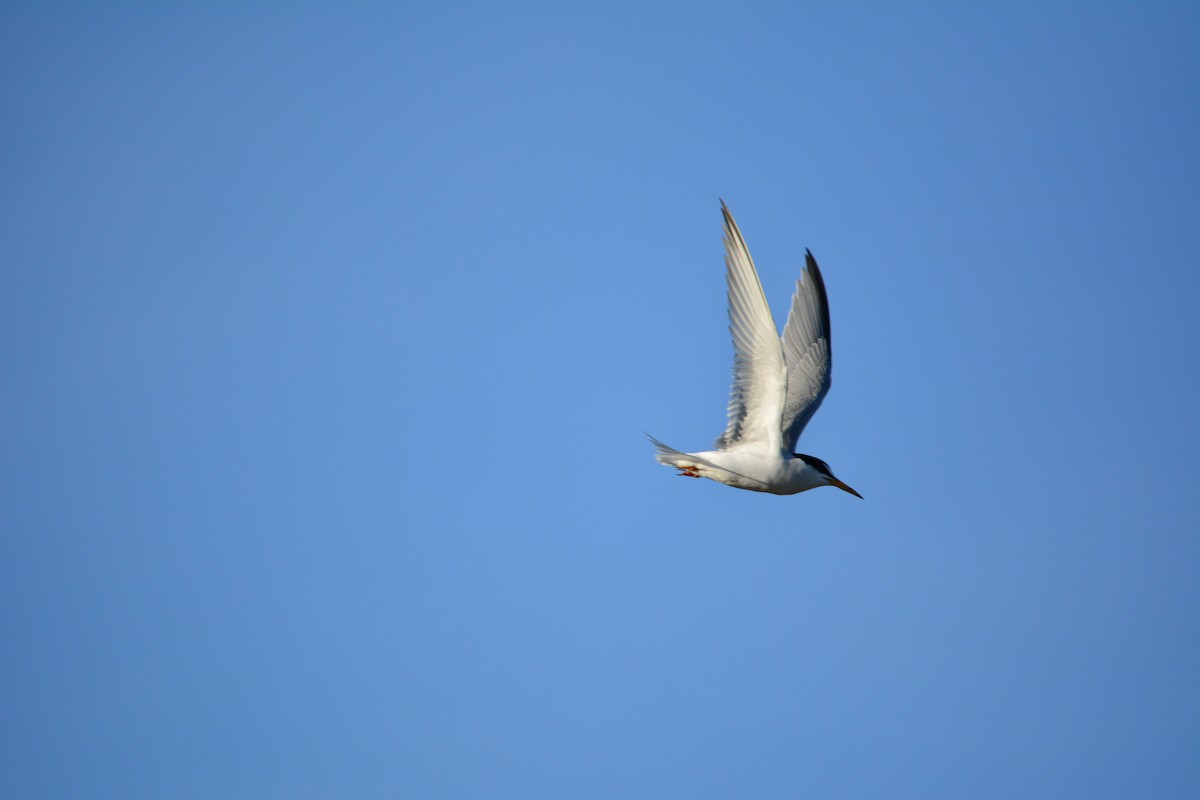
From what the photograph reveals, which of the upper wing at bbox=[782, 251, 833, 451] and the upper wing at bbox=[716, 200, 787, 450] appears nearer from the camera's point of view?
the upper wing at bbox=[716, 200, 787, 450]

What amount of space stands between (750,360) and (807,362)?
4.13 ft

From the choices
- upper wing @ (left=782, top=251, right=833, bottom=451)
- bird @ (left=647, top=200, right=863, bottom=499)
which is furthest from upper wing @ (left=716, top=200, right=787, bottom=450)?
upper wing @ (left=782, top=251, right=833, bottom=451)

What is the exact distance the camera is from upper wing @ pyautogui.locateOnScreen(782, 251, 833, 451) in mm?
13836

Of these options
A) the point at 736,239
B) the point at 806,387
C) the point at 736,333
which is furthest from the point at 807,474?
the point at 736,239

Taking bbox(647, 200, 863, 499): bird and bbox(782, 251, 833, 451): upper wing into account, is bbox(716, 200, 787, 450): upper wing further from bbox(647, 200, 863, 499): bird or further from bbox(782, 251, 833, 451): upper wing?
bbox(782, 251, 833, 451): upper wing

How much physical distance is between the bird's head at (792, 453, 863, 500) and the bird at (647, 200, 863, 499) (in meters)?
0.01

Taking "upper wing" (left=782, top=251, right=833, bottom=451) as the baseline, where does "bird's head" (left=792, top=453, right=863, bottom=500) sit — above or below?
below

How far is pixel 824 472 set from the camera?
555 inches

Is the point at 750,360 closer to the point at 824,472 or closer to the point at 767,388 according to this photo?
the point at 767,388

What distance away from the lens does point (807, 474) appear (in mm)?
13828

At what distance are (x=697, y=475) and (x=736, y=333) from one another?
2.10 meters

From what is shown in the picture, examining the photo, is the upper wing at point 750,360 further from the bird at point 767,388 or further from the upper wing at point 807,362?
the upper wing at point 807,362

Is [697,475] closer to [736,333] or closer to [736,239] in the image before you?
[736,333]

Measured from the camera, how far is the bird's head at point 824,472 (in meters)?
13.9
